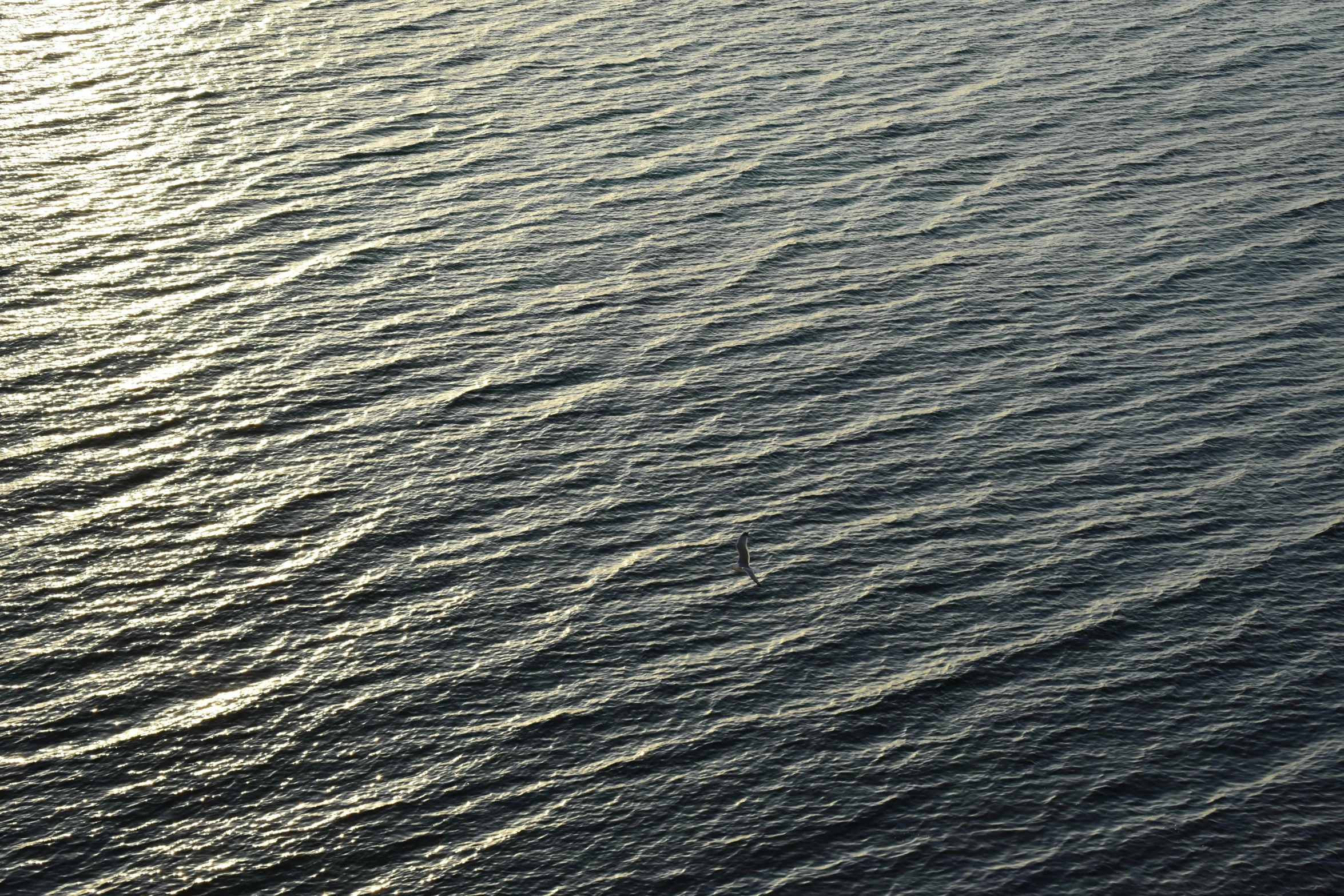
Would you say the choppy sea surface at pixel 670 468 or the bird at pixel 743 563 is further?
the bird at pixel 743 563

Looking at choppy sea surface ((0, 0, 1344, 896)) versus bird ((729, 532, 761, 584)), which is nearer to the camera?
choppy sea surface ((0, 0, 1344, 896))

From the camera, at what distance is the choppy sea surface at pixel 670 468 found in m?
35.2

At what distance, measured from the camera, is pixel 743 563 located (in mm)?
41969

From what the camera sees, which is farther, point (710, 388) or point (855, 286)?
point (855, 286)

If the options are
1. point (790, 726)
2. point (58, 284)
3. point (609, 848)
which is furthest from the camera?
point (58, 284)

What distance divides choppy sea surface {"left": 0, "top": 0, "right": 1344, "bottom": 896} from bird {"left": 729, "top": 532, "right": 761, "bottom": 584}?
35cm

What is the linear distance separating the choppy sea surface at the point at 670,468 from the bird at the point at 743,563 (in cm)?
35

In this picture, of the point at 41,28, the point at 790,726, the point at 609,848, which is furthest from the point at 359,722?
the point at 41,28

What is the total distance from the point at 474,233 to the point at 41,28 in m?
31.2

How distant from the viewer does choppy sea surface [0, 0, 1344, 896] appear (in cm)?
3516

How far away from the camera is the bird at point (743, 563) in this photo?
137 feet

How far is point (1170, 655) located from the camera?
129ft

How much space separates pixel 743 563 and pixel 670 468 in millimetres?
5573

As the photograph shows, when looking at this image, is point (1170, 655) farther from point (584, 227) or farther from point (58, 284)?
point (58, 284)
